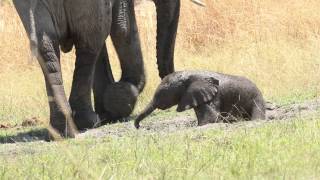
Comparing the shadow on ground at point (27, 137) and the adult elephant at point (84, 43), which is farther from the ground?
the adult elephant at point (84, 43)

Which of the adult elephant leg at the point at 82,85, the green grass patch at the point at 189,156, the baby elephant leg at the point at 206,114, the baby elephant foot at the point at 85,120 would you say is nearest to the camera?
the green grass patch at the point at 189,156

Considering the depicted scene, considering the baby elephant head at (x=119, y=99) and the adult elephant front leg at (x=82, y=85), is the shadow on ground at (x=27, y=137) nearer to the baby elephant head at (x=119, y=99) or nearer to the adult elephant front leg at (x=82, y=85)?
the adult elephant front leg at (x=82, y=85)

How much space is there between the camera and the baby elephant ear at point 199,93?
29.6 ft

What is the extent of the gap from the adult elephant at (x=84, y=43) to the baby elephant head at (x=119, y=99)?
0.17 meters

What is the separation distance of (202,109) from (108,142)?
167 cm

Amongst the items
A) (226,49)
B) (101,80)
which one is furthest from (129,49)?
(226,49)

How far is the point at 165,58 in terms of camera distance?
1138cm

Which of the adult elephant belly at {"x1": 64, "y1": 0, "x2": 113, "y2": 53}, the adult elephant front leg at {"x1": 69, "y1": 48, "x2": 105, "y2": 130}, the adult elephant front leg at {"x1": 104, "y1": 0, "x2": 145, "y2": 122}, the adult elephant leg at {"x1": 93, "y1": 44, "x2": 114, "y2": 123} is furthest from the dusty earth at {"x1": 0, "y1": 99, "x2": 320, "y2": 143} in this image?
the adult elephant belly at {"x1": 64, "y1": 0, "x2": 113, "y2": 53}

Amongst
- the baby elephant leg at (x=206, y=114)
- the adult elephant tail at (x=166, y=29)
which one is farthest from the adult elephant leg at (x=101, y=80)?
the baby elephant leg at (x=206, y=114)

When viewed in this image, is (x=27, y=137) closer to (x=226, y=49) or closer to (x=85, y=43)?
(x=85, y=43)

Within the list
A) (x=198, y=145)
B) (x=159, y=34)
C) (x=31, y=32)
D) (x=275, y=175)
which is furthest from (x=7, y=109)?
(x=275, y=175)

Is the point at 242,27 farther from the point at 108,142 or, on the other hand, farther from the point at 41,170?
the point at 41,170

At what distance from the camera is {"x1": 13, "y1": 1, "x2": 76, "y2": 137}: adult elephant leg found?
8812 mm

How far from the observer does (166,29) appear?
1148cm
